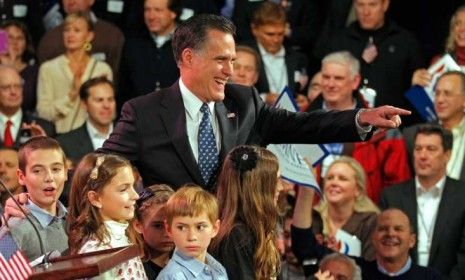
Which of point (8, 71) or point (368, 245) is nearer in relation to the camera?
point (368, 245)

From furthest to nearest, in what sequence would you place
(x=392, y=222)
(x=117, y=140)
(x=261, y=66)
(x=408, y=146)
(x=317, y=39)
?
(x=317, y=39) < (x=261, y=66) < (x=408, y=146) < (x=392, y=222) < (x=117, y=140)

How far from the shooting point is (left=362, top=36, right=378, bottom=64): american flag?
1115cm

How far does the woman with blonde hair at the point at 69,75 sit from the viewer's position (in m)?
10.8

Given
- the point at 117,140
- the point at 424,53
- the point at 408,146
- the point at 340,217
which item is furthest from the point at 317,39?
the point at 117,140

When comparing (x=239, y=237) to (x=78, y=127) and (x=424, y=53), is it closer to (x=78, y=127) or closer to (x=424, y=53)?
(x=78, y=127)

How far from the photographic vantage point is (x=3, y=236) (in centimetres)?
604

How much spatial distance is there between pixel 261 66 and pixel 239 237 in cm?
475

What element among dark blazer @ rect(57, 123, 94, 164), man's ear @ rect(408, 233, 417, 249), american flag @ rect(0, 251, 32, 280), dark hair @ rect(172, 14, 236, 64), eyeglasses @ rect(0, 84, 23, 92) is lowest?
man's ear @ rect(408, 233, 417, 249)

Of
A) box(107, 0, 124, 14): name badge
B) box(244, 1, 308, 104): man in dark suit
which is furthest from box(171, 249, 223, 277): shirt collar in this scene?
box(107, 0, 124, 14): name badge

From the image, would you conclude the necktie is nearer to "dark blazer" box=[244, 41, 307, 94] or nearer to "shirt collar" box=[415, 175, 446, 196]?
"shirt collar" box=[415, 175, 446, 196]

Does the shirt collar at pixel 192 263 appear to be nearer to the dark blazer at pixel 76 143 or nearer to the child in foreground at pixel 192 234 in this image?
the child in foreground at pixel 192 234

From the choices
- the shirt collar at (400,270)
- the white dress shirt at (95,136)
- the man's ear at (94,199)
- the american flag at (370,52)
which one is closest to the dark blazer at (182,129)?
the man's ear at (94,199)

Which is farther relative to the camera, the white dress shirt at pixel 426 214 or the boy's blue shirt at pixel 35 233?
the white dress shirt at pixel 426 214

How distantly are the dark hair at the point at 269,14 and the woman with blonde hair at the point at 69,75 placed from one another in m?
1.26
